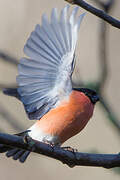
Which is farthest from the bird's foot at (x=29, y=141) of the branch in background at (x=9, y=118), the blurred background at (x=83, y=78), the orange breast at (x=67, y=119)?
the blurred background at (x=83, y=78)

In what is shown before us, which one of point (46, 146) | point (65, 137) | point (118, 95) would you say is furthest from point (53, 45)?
point (118, 95)

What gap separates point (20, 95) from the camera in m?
2.94

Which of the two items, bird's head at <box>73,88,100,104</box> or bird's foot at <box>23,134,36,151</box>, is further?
bird's head at <box>73,88,100,104</box>

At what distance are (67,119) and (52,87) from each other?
7.8 inches

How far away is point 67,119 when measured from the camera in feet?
10.00

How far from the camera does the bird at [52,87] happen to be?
112 inches

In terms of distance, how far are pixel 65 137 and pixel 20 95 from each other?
13.9 inches

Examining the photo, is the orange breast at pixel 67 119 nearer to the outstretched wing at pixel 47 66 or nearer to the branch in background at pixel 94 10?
the outstretched wing at pixel 47 66

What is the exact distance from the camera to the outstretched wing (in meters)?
2.82

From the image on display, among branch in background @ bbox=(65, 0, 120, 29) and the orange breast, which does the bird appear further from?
branch in background @ bbox=(65, 0, 120, 29)

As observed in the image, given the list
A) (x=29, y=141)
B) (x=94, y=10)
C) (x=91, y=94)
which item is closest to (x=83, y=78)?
(x=91, y=94)

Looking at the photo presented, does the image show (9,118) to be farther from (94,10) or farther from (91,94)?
(94,10)

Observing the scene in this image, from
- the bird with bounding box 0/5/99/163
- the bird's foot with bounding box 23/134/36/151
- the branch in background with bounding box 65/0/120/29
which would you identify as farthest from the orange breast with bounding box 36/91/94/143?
the branch in background with bounding box 65/0/120/29

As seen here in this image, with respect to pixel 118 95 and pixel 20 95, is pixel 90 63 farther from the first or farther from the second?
pixel 20 95
